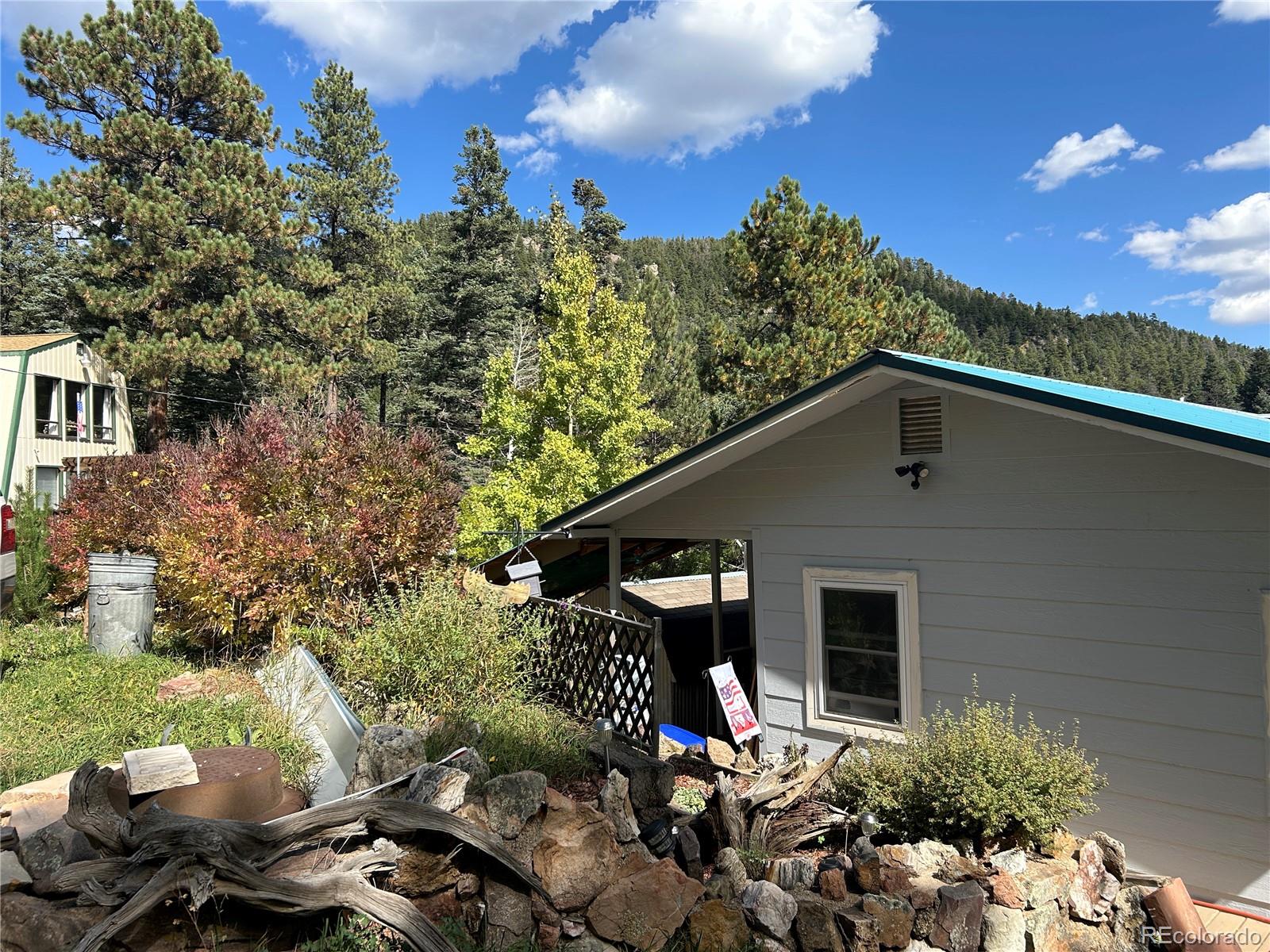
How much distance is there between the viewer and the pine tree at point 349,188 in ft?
90.6

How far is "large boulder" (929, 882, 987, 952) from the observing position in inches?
140

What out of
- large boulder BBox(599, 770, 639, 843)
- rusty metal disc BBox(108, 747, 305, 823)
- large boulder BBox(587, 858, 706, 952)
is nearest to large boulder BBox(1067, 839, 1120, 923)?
large boulder BBox(587, 858, 706, 952)

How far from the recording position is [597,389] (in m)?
15.8

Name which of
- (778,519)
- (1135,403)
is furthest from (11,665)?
(1135,403)

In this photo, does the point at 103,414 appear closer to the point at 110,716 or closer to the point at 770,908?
the point at 110,716

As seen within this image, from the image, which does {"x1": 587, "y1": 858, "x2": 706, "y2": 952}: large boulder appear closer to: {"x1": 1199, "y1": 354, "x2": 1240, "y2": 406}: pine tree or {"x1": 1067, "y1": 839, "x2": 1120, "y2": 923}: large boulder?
{"x1": 1067, "y1": 839, "x2": 1120, "y2": 923}: large boulder

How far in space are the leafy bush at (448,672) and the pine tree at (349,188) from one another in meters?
22.7

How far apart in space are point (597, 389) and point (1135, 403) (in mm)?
11338

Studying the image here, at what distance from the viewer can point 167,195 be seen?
19703 millimetres

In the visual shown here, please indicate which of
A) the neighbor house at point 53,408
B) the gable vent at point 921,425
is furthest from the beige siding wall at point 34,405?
the gable vent at point 921,425

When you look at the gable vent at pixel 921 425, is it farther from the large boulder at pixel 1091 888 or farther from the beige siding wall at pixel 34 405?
the beige siding wall at pixel 34 405

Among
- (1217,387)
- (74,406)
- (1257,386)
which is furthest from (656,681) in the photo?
(1217,387)

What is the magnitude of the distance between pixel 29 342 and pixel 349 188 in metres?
11.7

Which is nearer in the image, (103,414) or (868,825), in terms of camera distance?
(868,825)
